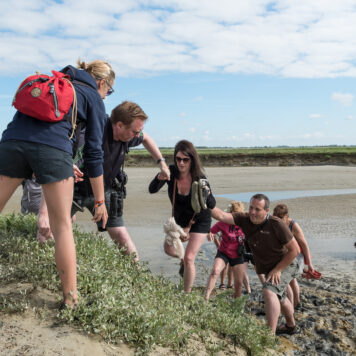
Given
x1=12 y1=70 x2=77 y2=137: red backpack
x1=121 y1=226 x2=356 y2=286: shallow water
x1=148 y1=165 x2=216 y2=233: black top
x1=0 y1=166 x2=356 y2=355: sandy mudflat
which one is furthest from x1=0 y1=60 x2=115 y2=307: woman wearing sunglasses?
x1=121 y1=226 x2=356 y2=286: shallow water

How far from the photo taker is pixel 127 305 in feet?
11.8

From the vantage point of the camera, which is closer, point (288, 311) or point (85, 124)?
point (85, 124)

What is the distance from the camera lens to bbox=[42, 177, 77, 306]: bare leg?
10.6 ft

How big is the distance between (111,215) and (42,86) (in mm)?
2228

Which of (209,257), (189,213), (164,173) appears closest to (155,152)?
(164,173)

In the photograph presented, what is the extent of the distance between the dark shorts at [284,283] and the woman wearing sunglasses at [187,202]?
1.06m

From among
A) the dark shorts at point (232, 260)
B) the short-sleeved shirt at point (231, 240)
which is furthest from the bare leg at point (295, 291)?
the short-sleeved shirt at point (231, 240)

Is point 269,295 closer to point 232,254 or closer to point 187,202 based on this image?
point 232,254

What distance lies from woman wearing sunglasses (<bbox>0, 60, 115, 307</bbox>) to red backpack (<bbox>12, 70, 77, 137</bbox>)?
0.10 metres

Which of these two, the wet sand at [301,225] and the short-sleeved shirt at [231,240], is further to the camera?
the wet sand at [301,225]

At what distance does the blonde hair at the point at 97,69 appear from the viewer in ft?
13.4

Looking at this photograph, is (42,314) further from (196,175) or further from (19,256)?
(196,175)

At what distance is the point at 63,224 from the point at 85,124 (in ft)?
2.90

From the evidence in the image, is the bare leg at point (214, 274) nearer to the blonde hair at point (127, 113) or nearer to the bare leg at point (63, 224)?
the blonde hair at point (127, 113)
